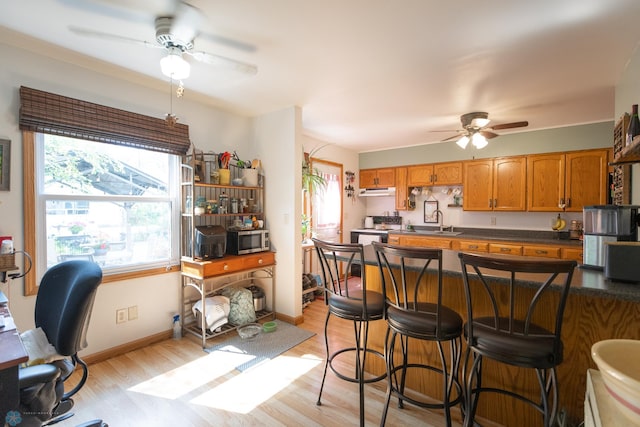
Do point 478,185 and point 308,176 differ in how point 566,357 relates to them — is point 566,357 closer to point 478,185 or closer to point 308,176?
point 308,176

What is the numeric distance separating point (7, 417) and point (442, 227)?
16.6ft

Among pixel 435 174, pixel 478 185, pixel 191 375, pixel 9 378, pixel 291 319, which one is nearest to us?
pixel 9 378

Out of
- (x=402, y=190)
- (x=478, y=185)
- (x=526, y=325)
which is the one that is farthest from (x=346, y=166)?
(x=526, y=325)

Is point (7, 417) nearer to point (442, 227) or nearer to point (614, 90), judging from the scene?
point (614, 90)

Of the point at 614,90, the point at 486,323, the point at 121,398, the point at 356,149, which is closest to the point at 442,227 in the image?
the point at 356,149

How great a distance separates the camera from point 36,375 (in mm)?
1102

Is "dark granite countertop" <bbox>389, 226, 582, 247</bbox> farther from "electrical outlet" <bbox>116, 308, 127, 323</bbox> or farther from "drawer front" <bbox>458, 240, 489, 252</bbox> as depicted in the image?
"electrical outlet" <bbox>116, 308, 127, 323</bbox>

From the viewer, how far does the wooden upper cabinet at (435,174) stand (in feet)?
15.3

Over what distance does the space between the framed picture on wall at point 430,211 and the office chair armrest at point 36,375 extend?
4985 mm

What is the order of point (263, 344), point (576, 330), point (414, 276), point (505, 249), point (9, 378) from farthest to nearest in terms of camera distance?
point (505, 249) < point (263, 344) < point (414, 276) < point (576, 330) < point (9, 378)

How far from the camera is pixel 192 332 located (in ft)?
9.51

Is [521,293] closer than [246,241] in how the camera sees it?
Yes

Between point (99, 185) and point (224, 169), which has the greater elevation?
point (224, 169)

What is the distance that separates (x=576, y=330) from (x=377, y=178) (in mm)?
4227
